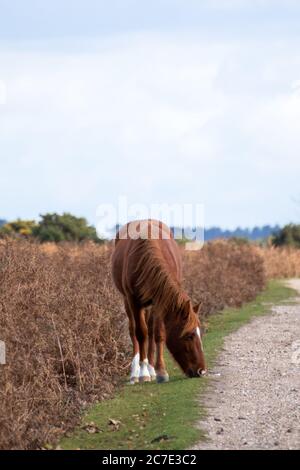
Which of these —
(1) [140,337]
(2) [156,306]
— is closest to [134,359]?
(1) [140,337]

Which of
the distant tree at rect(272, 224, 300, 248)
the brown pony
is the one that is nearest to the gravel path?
the brown pony

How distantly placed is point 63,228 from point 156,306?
1348 inches

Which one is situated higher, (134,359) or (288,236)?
(288,236)

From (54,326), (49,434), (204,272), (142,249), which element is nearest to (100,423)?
(49,434)

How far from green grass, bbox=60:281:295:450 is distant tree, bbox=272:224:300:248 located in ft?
144

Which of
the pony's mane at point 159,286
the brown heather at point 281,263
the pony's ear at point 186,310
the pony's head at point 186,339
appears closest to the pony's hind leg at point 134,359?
the pony's mane at point 159,286

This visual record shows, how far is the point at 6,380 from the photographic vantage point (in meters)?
9.77

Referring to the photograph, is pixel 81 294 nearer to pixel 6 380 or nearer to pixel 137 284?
pixel 137 284

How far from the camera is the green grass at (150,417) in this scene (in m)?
9.23

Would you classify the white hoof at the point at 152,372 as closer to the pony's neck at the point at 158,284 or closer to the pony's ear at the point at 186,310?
the pony's neck at the point at 158,284

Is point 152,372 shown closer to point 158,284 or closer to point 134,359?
point 134,359

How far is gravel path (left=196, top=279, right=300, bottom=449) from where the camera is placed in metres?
9.23

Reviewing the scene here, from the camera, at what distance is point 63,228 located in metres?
46.1
